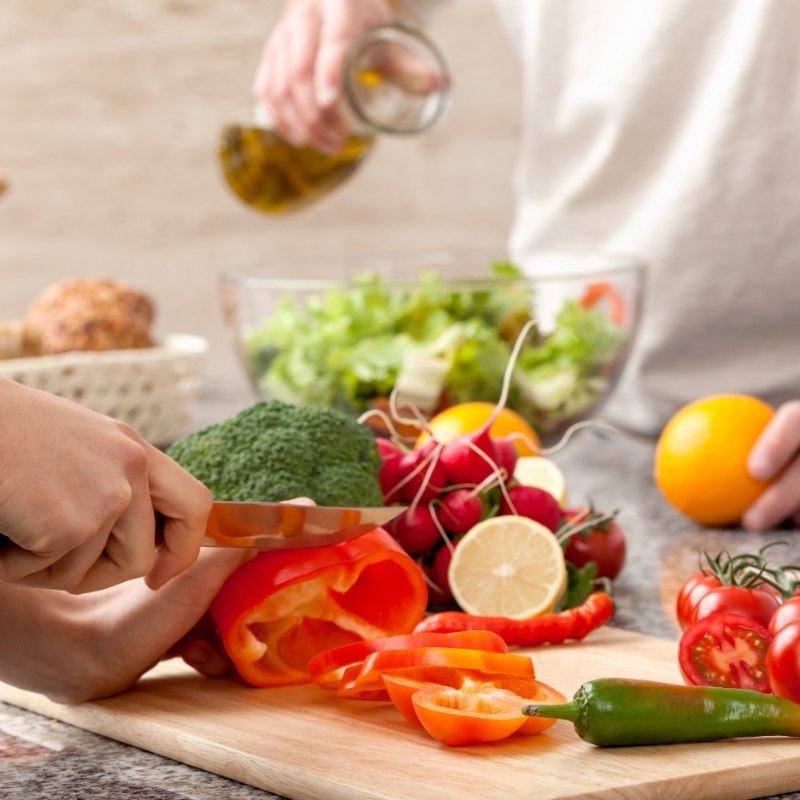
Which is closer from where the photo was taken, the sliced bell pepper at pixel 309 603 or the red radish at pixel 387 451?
the sliced bell pepper at pixel 309 603

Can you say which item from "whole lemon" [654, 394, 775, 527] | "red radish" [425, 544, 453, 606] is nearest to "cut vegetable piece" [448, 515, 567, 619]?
"red radish" [425, 544, 453, 606]

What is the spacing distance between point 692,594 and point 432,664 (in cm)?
28

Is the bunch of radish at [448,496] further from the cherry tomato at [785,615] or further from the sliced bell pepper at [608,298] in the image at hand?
the sliced bell pepper at [608,298]

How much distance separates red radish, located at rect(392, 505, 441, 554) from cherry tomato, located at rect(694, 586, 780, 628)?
295 millimetres

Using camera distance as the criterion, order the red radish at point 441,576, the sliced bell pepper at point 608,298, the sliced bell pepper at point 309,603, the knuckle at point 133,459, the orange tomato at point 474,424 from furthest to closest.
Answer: the sliced bell pepper at point 608,298 < the orange tomato at point 474,424 < the red radish at point 441,576 < the sliced bell pepper at point 309,603 < the knuckle at point 133,459

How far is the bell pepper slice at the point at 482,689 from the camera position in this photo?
0.90 meters

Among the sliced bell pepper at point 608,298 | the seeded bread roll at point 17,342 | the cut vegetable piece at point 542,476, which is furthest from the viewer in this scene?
the seeded bread roll at point 17,342

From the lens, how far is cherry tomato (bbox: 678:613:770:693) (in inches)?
38.4

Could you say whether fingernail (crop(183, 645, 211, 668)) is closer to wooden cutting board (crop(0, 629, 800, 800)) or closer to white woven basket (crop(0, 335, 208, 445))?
wooden cutting board (crop(0, 629, 800, 800))

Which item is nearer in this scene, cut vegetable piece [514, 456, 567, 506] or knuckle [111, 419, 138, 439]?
knuckle [111, 419, 138, 439]

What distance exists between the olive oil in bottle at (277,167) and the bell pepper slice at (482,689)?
1.15 meters

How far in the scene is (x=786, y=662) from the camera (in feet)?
3.01

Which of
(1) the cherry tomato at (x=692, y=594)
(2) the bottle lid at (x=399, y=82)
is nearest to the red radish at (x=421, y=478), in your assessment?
(1) the cherry tomato at (x=692, y=594)

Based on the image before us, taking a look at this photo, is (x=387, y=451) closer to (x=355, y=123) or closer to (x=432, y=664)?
(x=432, y=664)
